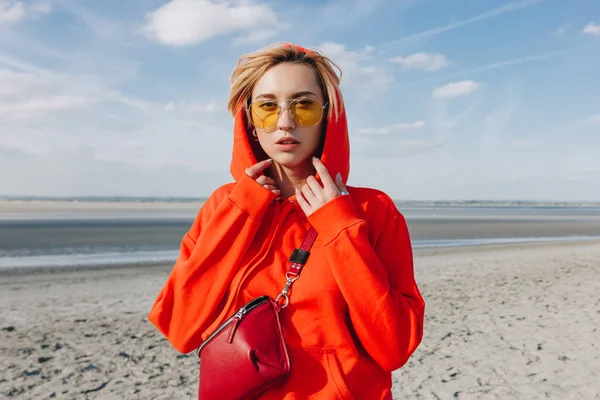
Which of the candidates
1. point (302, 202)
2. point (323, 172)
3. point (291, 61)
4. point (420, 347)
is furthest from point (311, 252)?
point (420, 347)

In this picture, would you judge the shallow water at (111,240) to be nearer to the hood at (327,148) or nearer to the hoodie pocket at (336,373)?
the hood at (327,148)

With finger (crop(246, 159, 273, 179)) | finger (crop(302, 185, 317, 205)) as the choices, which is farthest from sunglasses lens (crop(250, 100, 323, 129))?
finger (crop(302, 185, 317, 205))

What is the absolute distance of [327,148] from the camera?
1930mm

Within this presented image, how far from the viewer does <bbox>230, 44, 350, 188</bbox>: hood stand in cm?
194

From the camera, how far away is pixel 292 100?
6.23 feet

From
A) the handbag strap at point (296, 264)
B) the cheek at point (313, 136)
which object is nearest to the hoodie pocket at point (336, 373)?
the handbag strap at point (296, 264)

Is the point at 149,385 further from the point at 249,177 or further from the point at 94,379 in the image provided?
the point at 249,177

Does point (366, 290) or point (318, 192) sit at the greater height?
point (318, 192)

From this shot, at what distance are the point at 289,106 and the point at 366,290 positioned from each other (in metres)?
0.75

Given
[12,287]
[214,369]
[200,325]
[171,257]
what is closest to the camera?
[214,369]

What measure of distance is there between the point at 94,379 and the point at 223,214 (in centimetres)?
467

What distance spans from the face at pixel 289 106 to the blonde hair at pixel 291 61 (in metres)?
0.03

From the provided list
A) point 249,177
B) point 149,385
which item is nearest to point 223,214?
point 249,177

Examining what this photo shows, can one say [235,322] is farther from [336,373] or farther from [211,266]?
[336,373]
